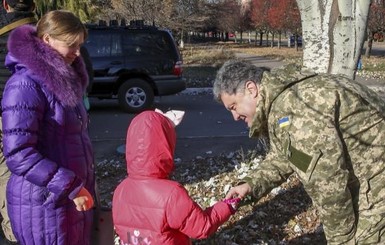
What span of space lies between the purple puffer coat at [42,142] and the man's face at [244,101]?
2.68 feet

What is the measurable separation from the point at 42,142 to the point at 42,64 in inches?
15.2

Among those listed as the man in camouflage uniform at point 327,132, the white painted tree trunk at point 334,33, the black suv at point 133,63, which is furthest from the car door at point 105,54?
the man in camouflage uniform at point 327,132

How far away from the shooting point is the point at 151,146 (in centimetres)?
264

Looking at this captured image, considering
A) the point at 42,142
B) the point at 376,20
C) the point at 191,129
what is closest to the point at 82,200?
the point at 42,142

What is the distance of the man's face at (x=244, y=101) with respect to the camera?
2.43m

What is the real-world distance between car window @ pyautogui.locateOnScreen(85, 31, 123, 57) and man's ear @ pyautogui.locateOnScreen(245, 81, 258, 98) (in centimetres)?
935

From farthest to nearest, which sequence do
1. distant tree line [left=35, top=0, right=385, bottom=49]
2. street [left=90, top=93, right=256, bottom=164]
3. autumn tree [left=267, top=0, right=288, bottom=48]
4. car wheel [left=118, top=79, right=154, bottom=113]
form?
1. autumn tree [left=267, top=0, right=288, bottom=48]
2. distant tree line [left=35, top=0, right=385, bottom=49]
3. car wheel [left=118, top=79, right=154, bottom=113]
4. street [left=90, top=93, right=256, bottom=164]

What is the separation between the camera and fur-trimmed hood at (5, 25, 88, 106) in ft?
8.86

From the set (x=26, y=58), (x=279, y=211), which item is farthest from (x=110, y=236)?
(x=279, y=211)

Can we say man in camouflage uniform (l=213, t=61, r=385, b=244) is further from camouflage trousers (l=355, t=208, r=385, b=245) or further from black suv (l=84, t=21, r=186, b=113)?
black suv (l=84, t=21, r=186, b=113)

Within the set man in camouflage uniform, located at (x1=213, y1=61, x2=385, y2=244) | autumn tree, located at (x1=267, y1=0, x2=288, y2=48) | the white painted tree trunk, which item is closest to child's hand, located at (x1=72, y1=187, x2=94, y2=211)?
man in camouflage uniform, located at (x1=213, y1=61, x2=385, y2=244)

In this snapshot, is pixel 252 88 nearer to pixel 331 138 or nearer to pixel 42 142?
pixel 331 138

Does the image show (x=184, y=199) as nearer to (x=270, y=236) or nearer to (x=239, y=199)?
(x=239, y=199)

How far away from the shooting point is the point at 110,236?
10.6 ft
